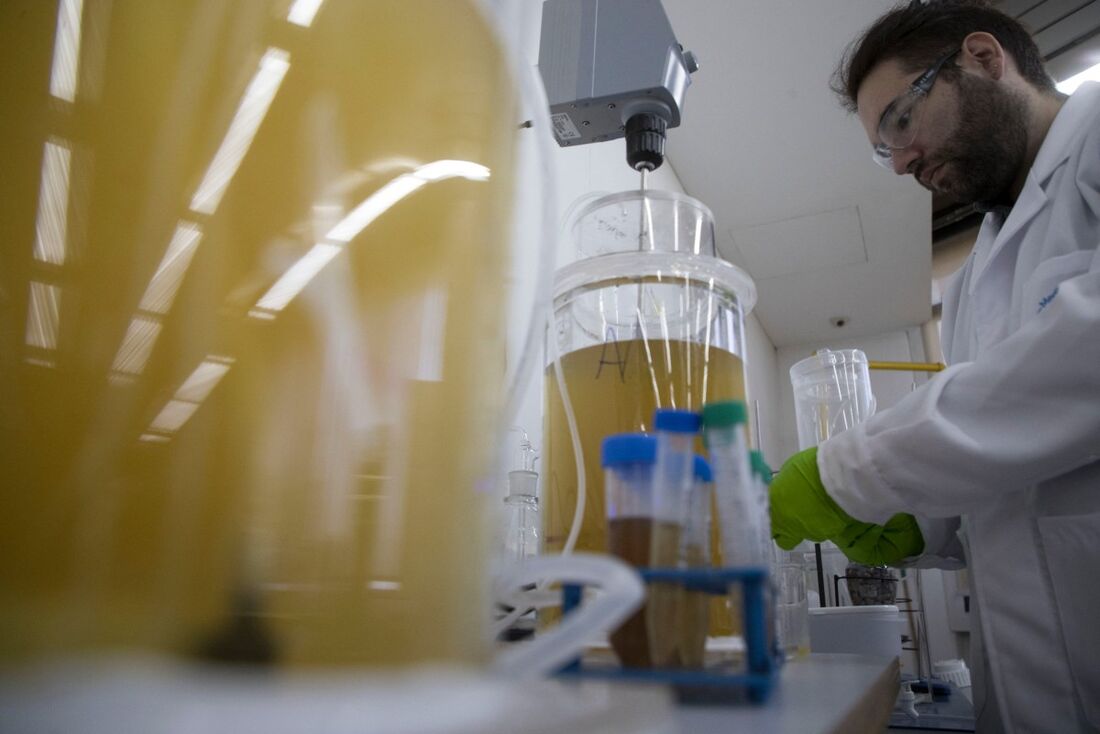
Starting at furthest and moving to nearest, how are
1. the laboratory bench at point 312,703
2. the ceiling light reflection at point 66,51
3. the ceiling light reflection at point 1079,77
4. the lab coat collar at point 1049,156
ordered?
the ceiling light reflection at point 1079,77
the lab coat collar at point 1049,156
the ceiling light reflection at point 66,51
the laboratory bench at point 312,703

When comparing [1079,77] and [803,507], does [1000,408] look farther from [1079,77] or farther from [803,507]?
[1079,77]

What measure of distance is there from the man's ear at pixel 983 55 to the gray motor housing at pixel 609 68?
75 centimetres

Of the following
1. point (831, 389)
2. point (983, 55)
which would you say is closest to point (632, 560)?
point (983, 55)

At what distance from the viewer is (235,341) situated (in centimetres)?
29

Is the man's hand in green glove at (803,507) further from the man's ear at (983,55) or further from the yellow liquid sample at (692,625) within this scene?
the man's ear at (983,55)

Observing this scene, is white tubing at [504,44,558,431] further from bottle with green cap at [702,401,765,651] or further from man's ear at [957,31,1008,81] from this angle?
man's ear at [957,31,1008,81]

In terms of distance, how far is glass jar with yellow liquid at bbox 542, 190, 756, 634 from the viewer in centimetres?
58

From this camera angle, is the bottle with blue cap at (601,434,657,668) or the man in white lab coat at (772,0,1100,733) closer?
the bottle with blue cap at (601,434,657,668)

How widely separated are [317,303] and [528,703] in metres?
0.20

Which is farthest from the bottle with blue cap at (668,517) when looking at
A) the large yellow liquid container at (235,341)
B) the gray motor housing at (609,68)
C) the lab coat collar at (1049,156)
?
the lab coat collar at (1049,156)

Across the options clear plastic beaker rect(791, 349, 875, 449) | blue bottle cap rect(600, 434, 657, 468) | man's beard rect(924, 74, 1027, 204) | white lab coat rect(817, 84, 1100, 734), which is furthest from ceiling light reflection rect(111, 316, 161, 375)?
clear plastic beaker rect(791, 349, 875, 449)

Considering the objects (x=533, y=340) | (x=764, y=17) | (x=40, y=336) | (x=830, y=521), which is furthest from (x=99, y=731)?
(x=764, y=17)

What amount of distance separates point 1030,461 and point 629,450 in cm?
69

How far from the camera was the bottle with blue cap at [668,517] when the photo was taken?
0.36m
